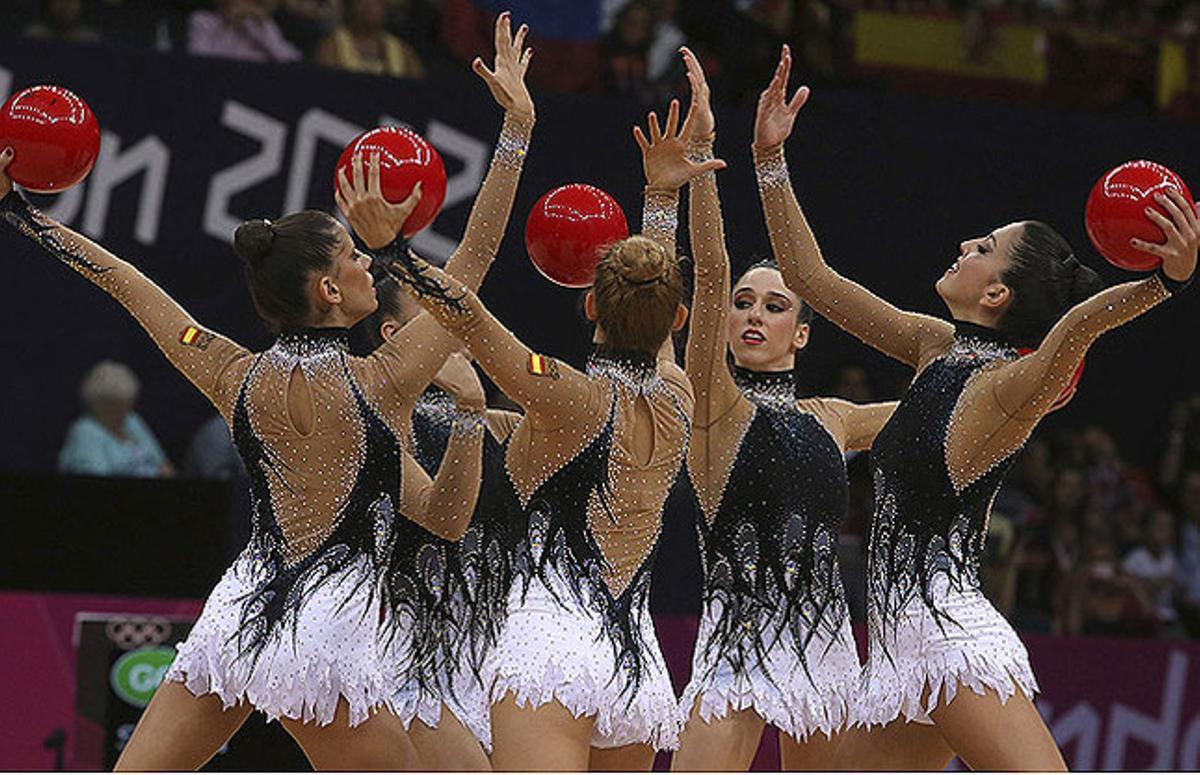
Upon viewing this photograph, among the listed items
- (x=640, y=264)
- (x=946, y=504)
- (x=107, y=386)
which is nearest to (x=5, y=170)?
(x=640, y=264)

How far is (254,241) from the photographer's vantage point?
14.6 ft

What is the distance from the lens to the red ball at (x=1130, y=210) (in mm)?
4363

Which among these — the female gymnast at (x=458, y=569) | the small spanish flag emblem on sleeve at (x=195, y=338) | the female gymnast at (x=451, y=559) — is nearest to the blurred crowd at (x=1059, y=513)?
the female gymnast at (x=458, y=569)

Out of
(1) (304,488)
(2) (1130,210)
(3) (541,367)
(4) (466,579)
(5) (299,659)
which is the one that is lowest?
(5) (299,659)

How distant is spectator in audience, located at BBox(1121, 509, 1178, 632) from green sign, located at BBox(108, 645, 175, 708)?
4720 millimetres

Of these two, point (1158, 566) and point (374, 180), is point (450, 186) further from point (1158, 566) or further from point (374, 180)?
point (374, 180)

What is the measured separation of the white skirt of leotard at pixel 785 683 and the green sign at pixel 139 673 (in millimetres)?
2421

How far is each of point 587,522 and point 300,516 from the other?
64 cm

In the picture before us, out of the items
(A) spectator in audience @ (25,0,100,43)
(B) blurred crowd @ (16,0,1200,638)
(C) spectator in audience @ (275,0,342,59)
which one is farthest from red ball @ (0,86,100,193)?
(C) spectator in audience @ (275,0,342,59)

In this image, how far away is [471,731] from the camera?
516 cm

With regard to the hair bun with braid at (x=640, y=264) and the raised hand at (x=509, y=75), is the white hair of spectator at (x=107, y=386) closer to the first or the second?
the raised hand at (x=509, y=75)

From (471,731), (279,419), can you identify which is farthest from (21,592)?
(279,419)

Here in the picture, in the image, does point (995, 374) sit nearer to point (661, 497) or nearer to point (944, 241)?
point (661, 497)

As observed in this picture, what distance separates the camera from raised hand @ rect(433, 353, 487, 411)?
5.12 metres
